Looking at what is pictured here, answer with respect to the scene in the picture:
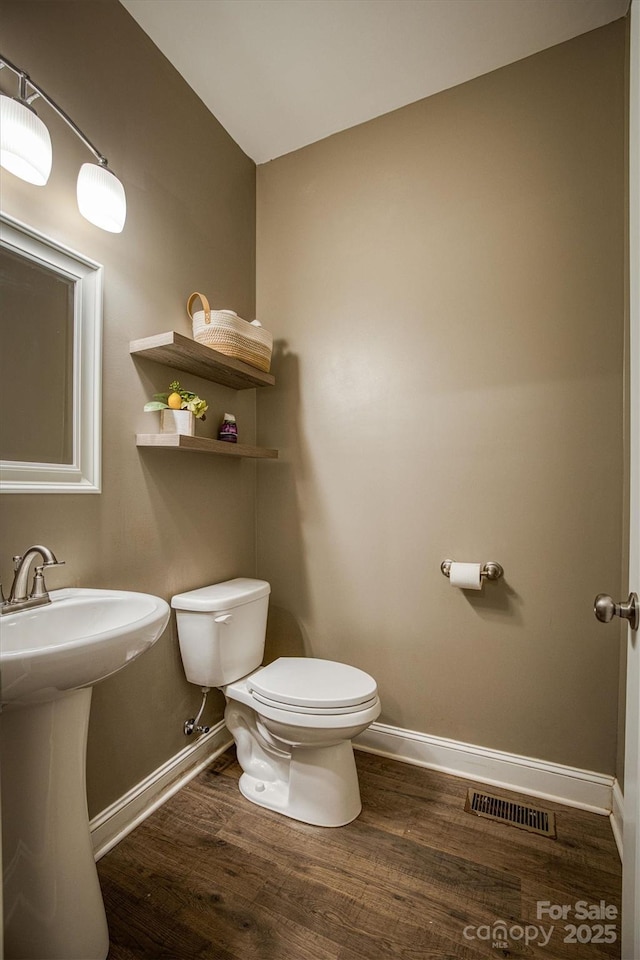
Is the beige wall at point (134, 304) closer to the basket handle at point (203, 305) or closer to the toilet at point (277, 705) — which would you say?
the basket handle at point (203, 305)

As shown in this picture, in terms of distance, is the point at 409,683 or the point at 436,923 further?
the point at 409,683

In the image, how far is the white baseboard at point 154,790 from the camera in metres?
1.42

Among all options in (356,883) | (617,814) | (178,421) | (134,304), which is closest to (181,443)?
(178,421)

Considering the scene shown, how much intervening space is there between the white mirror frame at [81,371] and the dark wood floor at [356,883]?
1127mm

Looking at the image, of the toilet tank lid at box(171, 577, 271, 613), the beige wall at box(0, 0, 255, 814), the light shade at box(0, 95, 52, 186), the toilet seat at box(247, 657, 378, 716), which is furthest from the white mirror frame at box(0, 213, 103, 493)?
the toilet seat at box(247, 657, 378, 716)

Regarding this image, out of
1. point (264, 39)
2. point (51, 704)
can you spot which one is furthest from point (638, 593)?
point (264, 39)

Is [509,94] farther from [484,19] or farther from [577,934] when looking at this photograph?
[577,934]

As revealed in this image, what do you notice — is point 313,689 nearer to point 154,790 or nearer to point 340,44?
point 154,790

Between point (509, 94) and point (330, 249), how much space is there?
0.85 meters

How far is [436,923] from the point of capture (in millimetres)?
1188

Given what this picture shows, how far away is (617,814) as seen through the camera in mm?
1506

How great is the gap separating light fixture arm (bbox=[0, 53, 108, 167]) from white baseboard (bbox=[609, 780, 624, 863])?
8.19 feet

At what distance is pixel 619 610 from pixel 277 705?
1.06 meters

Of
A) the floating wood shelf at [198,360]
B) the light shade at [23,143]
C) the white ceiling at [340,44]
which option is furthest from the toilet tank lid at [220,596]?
the white ceiling at [340,44]
